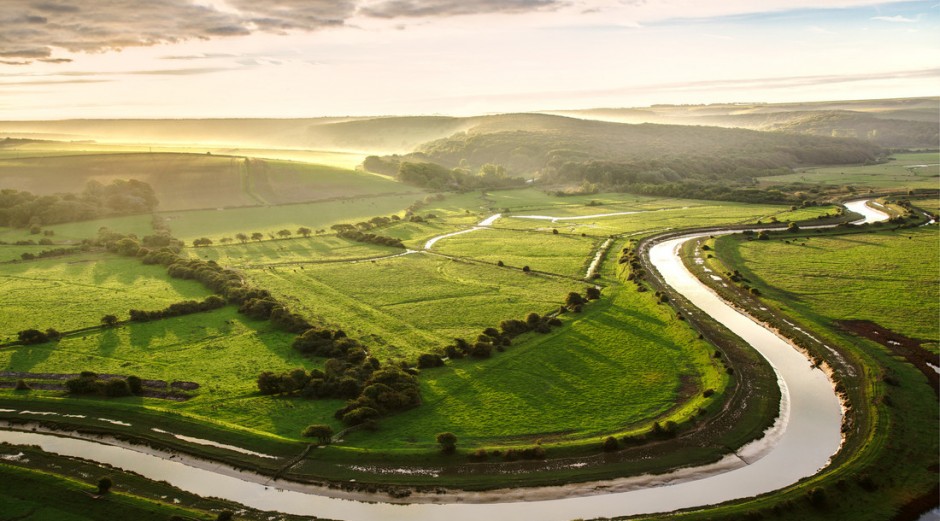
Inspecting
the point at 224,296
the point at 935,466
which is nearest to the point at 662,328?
the point at 935,466

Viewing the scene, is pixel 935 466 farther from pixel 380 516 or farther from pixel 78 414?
pixel 78 414

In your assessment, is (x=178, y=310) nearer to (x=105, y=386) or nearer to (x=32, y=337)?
(x=32, y=337)

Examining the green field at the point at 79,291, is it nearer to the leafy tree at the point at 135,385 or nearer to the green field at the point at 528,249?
the leafy tree at the point at 135,385

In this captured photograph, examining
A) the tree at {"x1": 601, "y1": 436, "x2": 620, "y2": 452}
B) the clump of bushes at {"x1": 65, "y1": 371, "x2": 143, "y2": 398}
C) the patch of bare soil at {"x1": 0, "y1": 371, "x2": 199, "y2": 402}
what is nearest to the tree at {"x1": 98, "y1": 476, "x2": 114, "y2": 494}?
the patch of bare soil at {"x1": 0, "y1": 371, "x2": 199, "y2": 402}

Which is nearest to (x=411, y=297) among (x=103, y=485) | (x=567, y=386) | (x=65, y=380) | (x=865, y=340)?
(x=567, y=386)

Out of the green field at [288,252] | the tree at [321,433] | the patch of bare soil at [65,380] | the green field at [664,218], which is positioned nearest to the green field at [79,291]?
the patch of bare soil at [65,380]

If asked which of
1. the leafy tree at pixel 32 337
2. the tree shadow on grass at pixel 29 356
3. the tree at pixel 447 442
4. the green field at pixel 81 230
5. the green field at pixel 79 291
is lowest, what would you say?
the green field at pixel 81 230
